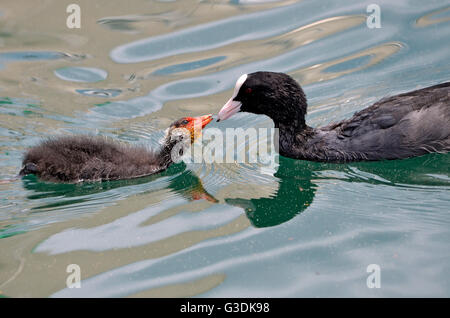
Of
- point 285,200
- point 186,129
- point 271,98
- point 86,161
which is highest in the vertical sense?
point 271,98

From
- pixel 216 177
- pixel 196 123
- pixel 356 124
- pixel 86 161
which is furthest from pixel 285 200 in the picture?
pixel 86 161

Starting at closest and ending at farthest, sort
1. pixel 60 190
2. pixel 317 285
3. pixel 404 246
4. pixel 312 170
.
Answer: pixel 317 285, pixel 404 246, pixel 60 190, pixel 312 170

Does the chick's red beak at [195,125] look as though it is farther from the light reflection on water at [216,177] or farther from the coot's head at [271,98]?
the light reflection on water at [216,177]

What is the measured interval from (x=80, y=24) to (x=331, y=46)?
3.99m

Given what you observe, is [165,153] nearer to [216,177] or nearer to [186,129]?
[186,129]

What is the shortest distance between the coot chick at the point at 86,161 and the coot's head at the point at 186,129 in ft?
0.11

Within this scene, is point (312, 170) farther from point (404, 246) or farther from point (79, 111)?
point (79, 111)

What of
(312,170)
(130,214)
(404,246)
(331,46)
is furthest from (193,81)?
(404,246)

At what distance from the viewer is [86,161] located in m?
6.66

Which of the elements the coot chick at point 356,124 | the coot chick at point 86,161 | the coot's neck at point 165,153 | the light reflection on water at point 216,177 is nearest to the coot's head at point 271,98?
the coot chick at point 356,124

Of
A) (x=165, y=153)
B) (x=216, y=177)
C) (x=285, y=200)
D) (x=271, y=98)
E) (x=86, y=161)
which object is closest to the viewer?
(x=285, y=200)

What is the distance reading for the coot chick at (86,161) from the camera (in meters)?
6.59

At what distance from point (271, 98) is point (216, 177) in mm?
1125

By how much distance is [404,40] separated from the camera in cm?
966
